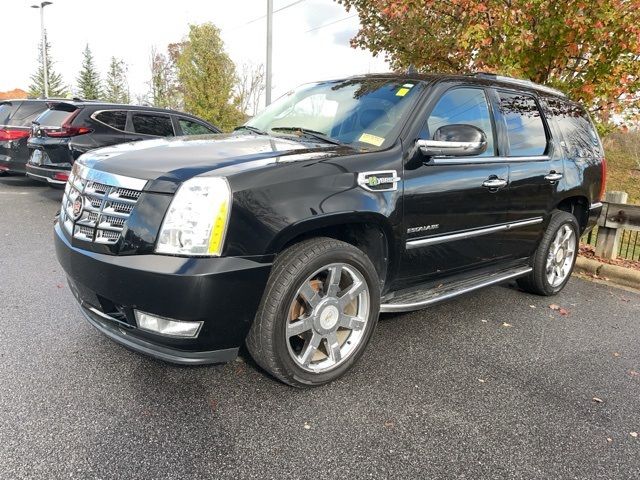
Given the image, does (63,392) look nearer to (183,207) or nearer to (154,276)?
(154,276)

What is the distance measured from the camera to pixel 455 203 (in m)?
3.32

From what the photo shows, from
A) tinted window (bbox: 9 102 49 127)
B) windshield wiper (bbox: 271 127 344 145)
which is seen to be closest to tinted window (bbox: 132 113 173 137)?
tinted window (bbox: 9 102 49 127)

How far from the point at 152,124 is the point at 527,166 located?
668cm

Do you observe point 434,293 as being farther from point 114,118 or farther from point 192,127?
point 192,127

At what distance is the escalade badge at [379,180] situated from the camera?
2.77 meters

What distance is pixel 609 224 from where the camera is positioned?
595 cm

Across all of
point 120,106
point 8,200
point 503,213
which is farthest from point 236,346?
point 8,200

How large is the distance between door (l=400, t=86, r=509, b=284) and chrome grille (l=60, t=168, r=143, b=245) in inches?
63.7

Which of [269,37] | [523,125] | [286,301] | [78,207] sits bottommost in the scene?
[286,301]

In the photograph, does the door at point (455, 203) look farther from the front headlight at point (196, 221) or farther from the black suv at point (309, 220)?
the front headlight at point (196, 221)

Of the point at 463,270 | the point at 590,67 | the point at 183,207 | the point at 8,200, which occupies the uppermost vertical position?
the point at 590,67

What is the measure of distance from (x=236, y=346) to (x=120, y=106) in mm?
6990

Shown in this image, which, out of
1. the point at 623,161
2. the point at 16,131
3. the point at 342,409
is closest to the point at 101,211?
the point at 342,409

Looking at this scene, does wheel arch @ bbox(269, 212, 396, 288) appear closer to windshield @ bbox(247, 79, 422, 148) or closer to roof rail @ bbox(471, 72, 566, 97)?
windshield @ bbox(247, 79, 422, 148)
